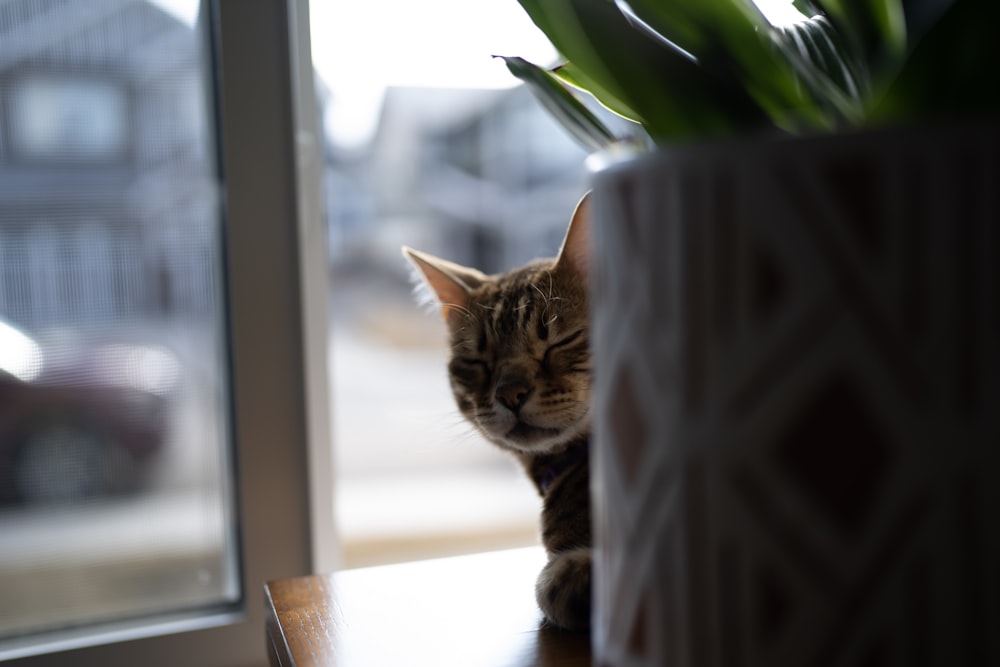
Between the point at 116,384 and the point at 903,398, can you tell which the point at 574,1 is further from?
the point at 116,384

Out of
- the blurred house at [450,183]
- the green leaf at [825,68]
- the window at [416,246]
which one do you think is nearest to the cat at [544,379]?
the green leaf at [825,68]

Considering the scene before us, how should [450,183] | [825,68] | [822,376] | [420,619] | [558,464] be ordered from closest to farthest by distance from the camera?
[822,376] → [825,68] → [420,619] → [558,464] → [450,183]

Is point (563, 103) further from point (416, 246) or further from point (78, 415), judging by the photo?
point (416, 246)

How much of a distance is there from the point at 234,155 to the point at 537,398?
57 centimetres

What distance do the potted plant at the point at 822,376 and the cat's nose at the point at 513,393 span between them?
0.38 metres

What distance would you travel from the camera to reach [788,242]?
0.94ft

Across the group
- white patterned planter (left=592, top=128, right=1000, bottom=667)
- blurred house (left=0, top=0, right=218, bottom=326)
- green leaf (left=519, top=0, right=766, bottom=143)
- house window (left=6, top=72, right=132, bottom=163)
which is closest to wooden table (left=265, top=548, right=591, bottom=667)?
white patterned planter (left=592, top=128, right=1000, bottom=667)

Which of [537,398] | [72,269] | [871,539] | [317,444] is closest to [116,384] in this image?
[72,269]

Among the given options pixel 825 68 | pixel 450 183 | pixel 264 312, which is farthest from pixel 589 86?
pixel 450 183

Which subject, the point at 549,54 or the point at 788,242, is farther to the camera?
the point at 549,54

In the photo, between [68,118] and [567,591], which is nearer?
[567,591]

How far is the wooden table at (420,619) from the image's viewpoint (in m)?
0.58

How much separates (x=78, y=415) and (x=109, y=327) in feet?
0.41

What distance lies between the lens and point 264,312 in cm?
105
